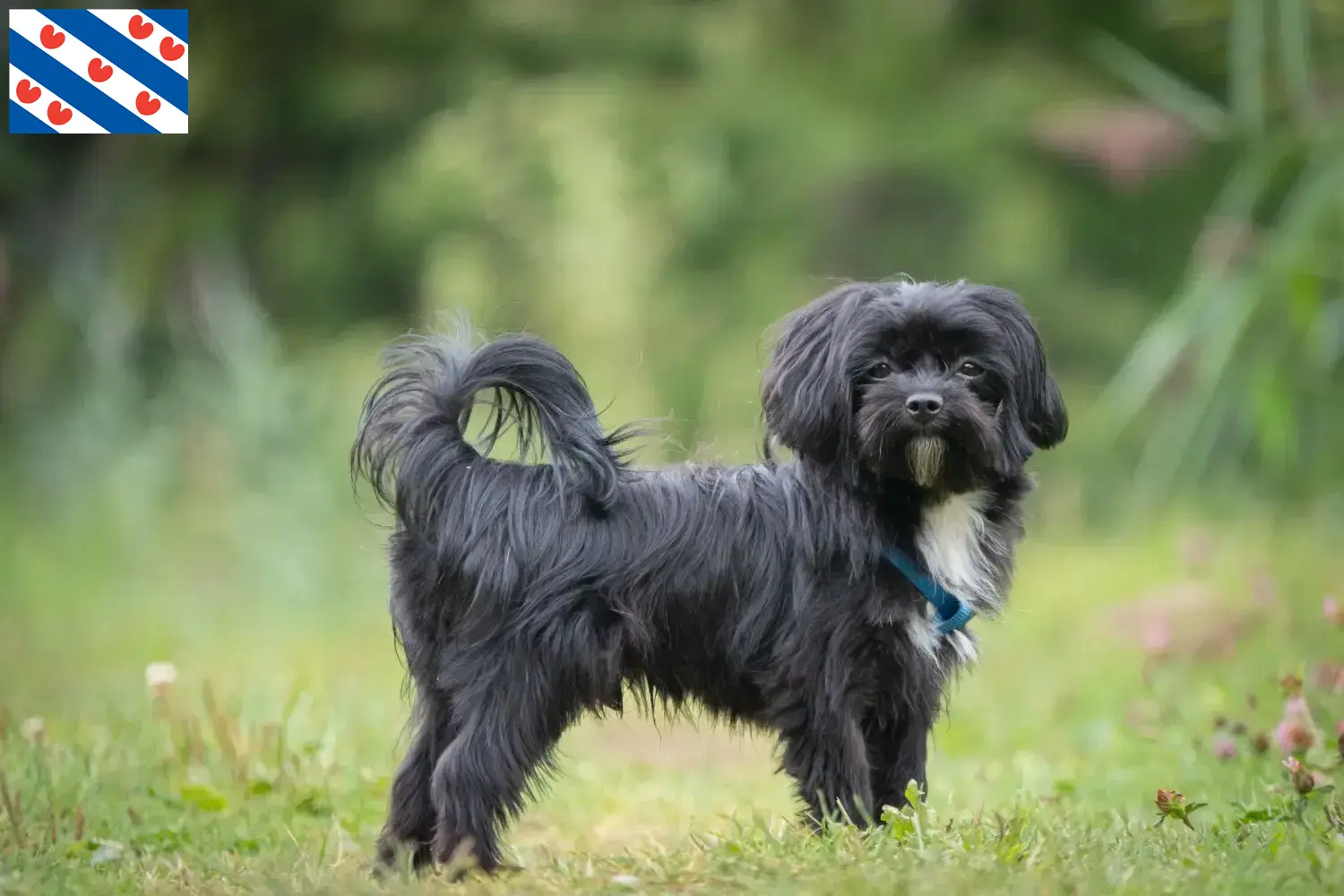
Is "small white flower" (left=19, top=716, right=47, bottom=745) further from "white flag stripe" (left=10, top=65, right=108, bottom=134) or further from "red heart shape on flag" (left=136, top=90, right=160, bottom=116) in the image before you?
"red heart shape on flag" (left=136, top=90, right=160, bottom=116)

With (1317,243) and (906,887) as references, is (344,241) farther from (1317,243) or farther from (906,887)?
(906,887)

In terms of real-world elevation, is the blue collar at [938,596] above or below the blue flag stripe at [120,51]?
below

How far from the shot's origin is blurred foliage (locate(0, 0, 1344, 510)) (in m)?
12.7

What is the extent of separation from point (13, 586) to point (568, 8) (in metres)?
6.69

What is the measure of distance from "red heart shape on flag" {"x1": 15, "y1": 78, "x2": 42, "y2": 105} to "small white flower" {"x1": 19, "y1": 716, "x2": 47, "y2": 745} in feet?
11.3

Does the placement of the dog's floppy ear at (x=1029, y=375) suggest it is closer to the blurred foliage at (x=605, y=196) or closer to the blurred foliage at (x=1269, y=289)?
the blurred foliage at (x=1269, y=289)

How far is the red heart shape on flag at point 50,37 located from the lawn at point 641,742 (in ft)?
10.9

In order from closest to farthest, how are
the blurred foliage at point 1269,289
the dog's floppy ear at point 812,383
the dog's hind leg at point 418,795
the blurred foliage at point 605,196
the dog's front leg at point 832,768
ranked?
the dog's front leg at point 832,768 → the dog's floppy ear at point 812,383 → the dog's hind leg at point 418,795 → the blurred foliage at point 1269,289 → the blurred foliage at point 605,196

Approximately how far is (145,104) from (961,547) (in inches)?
217

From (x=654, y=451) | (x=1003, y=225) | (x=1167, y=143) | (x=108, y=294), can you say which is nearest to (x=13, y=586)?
(x=108, y=294)

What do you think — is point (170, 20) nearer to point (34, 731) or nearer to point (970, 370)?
point (34, 731)

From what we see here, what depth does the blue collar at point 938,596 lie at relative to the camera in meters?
4.55

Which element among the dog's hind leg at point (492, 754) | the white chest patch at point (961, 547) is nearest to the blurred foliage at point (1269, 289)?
the white chest patch at point (961, 547)

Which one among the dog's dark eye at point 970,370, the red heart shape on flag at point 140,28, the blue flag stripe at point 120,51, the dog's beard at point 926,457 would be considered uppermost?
the red heart shape on flag at point 140,28
